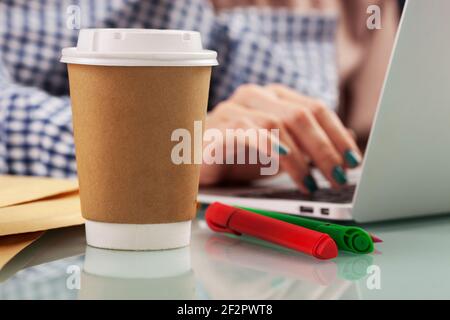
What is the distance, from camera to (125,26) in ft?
4.97

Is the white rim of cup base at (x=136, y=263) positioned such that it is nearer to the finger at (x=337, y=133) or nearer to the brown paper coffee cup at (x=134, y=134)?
the brown paper coffee cup at (x=134, y=134)

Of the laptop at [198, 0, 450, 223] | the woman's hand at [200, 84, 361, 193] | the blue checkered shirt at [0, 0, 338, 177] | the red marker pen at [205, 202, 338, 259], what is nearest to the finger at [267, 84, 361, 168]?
the woman's hand at [200, 84, 361, 193]

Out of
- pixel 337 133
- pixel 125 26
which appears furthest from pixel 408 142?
pixel 125 26

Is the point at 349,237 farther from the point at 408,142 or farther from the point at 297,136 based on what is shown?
the point at 297,136

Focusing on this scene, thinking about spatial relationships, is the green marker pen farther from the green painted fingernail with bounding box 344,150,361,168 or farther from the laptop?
the green painted fingernail with bounding box 344,150,361,168

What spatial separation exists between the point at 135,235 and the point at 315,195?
0.28 metres

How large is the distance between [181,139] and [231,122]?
1.31 ft

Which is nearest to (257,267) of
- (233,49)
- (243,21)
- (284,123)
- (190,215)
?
(190,215)

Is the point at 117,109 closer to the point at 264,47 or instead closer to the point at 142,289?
the point at 142,289

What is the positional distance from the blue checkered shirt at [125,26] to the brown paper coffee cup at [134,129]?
64 centimetres

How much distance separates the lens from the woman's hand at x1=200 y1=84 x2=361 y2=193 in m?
0.87

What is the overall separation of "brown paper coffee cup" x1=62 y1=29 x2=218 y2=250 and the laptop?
16 centimetres

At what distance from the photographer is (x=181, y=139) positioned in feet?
1.94

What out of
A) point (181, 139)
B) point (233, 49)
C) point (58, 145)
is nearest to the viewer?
point (181, 139)
